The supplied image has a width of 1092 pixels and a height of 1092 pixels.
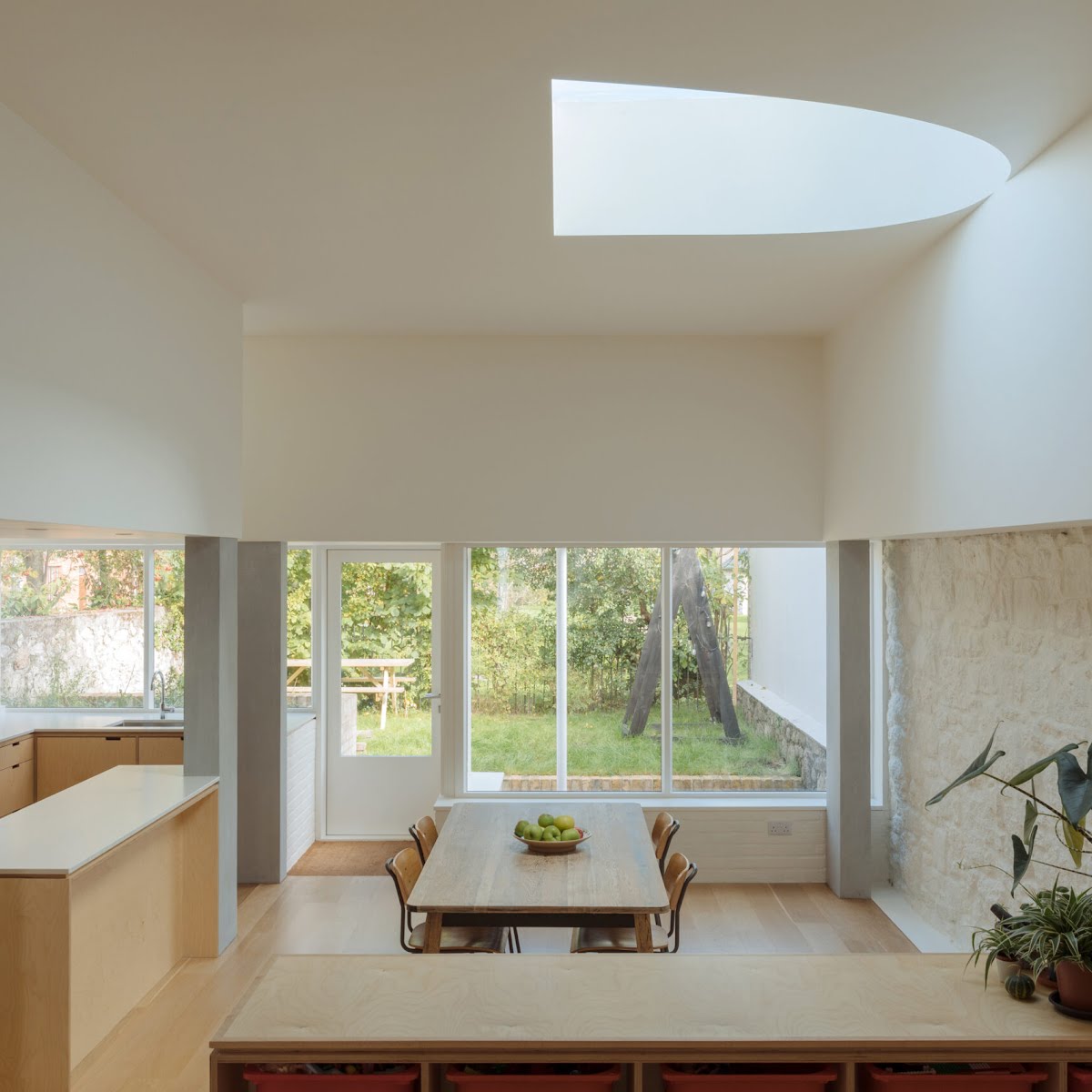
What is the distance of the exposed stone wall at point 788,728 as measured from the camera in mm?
6645

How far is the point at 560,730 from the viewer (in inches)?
267

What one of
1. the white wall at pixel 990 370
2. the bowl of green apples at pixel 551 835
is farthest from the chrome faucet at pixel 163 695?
the white wall at pixel 990 370

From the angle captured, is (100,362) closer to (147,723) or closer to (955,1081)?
(955,1081)

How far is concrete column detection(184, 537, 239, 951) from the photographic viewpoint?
203 inches

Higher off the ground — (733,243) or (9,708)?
(733,243)

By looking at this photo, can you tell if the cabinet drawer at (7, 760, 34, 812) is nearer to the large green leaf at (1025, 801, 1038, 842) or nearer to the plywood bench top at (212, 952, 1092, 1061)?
the plywood bench top at (212, 952, 1092, 1061)

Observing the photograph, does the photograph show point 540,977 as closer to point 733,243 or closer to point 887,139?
point 733,243

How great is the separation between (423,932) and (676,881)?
1103 mm

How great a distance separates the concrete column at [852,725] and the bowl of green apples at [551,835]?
223cm

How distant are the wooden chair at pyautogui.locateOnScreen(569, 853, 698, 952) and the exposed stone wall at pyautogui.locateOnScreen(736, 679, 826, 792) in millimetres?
2373

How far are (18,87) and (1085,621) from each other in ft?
14.2

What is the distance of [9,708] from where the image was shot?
24.5ft

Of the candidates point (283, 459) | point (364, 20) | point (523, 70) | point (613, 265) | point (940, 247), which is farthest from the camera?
point (283, 459)

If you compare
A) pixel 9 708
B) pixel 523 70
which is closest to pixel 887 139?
pixel 523 70
